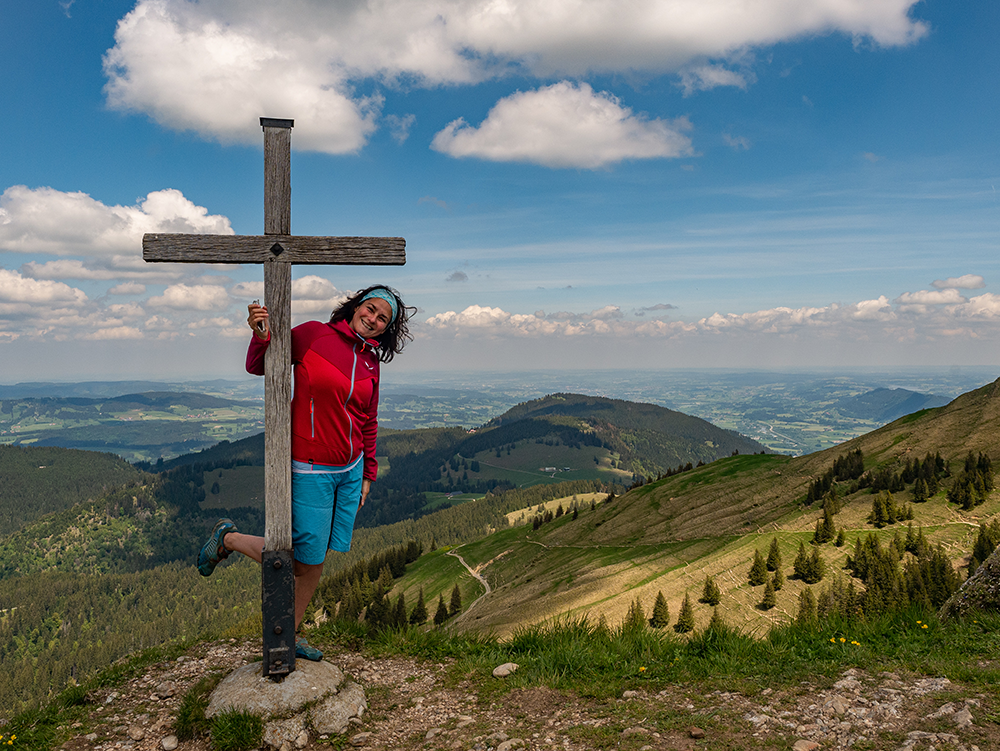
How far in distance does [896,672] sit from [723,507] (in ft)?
167

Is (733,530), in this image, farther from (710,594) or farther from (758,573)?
(710,594)

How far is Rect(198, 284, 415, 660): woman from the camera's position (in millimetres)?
8023

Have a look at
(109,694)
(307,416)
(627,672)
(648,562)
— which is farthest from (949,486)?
(109,694)

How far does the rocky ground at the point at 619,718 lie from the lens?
6.05m

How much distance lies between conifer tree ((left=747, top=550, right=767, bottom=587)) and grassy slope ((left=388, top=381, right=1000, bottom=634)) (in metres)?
0.51

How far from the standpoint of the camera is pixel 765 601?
25.9 m

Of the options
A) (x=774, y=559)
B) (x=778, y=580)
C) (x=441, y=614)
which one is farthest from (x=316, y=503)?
(x=441, y=614)

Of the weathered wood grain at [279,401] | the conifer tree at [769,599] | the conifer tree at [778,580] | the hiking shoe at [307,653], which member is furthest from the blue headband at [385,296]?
the conifer tree at [778,580]

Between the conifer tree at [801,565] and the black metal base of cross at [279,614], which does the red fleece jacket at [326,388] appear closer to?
the black metal base of cross at [279,614]

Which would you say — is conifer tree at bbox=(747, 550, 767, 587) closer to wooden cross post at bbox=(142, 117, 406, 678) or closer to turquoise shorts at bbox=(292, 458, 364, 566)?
turquoise shorts at bbox=(292, 458, 364, 566)

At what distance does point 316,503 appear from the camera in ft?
26.8

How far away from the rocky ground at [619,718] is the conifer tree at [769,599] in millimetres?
20844

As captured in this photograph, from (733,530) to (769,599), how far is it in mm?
18786

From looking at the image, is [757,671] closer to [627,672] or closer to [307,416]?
[627,672]
